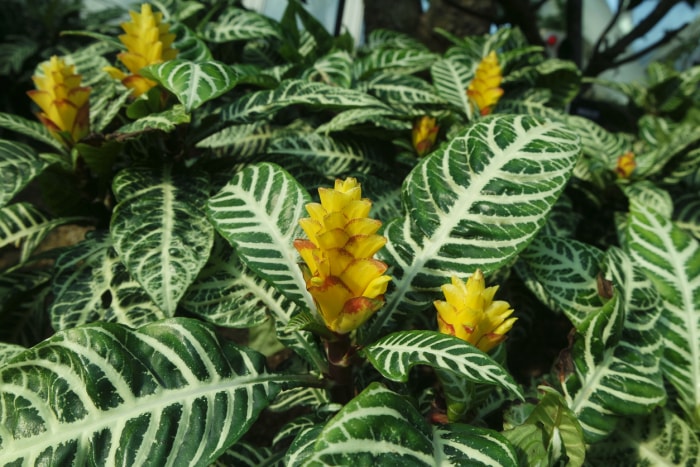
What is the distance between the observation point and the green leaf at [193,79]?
0.87 m

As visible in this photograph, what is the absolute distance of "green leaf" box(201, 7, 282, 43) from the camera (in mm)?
1594

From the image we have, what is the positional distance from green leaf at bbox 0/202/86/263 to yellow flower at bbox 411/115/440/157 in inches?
31.2

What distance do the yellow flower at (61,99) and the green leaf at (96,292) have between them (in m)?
0.24

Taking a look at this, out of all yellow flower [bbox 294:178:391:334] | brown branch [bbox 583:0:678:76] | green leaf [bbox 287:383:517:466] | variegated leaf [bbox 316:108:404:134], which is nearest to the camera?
green leaf [bbox 287:383:517:466]

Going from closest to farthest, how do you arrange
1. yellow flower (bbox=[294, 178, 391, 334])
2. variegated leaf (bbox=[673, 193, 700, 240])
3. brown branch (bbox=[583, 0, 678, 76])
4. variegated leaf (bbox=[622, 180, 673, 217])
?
yellow flower (bbox=[294, 178, 391, 334]) < variegated leaf (bbox=[622, 180, 673, 217]) < variegated leaf (bbox=[673, 193, 700, 240]) < brown branch (bbox=[583, 0, 678, 76])

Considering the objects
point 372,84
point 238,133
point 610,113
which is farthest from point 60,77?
point 610,113

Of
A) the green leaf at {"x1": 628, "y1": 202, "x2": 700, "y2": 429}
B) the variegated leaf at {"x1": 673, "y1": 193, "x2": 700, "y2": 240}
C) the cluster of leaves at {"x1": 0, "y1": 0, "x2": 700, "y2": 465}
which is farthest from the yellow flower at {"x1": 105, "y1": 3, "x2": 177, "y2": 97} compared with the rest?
the variegated leaf at {"x1": 673, "y1": 193, "x2": 700, "y2": 240}

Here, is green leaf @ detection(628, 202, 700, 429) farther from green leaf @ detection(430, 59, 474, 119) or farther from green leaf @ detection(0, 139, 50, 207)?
green leaf @ detection(0, 139, 50, 207)

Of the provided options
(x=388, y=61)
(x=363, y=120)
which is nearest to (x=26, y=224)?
(x=363, y=120)

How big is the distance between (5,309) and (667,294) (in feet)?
4.38

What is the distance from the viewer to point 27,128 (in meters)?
1.13

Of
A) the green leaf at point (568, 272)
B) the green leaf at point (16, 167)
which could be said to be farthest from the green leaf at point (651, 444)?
the green leaf at point (16, 167)

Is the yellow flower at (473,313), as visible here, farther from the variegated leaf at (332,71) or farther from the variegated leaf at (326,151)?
the variegated leaf at (332,71)

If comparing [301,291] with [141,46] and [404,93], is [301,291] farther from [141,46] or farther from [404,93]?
[404,93]
